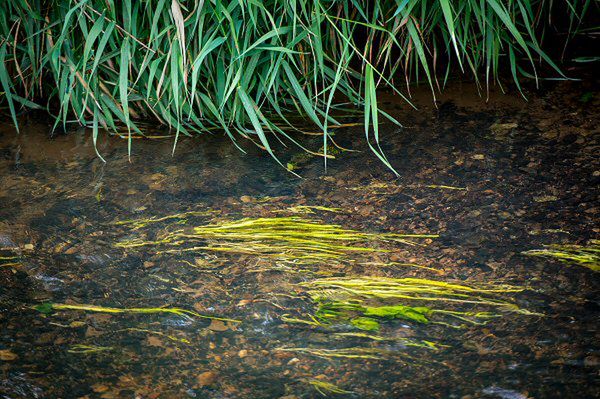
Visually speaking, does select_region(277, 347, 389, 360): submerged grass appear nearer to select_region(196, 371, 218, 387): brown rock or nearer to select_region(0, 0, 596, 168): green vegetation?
select_region(196, 371, 218, 387): brown rock

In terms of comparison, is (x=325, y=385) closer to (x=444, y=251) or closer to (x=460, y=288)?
(x=460, y=288)

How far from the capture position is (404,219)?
5.76 ft

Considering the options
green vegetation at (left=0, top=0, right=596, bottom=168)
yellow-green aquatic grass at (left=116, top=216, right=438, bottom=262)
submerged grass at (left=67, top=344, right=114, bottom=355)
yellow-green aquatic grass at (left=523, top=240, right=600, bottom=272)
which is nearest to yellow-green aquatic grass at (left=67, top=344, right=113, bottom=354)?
submerged grass at (left=67, top=344, right=114, bottom=355)

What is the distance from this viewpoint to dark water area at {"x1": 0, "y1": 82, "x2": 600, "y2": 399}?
4.22 feet

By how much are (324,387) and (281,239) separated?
0.51 meters

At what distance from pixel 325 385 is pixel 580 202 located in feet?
2.83

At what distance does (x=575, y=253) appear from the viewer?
1568 mm

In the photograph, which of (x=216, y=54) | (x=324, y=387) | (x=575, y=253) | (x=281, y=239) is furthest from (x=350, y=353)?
(x=216, y=54)

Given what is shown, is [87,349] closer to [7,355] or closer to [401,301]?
[7,355]

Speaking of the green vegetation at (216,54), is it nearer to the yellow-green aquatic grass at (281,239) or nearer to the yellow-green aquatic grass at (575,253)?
the yellow-green aquatic grass at (281,239)

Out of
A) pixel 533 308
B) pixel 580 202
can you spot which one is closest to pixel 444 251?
pixel 533 308

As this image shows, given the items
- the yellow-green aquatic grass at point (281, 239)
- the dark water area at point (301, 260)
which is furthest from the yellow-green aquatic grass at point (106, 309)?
the yellow-green aquatic grass at point (281, 239)

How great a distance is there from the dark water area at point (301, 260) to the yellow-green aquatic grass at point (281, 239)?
14mm

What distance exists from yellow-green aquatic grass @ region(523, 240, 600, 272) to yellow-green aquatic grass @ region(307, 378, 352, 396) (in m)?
0.58
